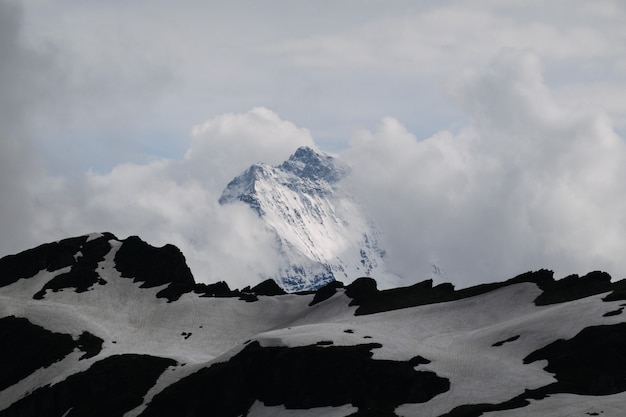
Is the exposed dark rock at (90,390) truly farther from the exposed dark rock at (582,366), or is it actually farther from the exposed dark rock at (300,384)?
the exposed dark rock at (582,366)

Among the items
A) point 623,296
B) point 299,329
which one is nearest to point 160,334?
point 299,329

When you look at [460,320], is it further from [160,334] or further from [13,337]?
[13,337]

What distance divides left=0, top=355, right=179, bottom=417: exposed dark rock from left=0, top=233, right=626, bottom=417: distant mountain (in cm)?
26

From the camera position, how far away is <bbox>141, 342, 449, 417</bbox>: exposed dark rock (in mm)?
132375

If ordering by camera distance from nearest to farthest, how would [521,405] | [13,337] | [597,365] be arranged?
[521,405] < [597,365] < [13,337]

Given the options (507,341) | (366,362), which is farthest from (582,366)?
(366,362)

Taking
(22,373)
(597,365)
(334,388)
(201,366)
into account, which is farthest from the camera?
(22,373)

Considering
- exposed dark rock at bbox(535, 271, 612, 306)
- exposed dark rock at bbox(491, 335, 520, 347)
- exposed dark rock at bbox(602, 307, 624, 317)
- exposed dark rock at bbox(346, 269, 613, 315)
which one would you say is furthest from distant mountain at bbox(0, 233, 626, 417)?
exposed dark rock at bbox(491, 335, 520, 347)

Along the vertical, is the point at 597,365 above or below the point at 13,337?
below

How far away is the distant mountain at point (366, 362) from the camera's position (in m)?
125

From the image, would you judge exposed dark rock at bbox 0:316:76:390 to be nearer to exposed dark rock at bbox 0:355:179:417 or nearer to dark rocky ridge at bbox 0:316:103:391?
dark rocky ridge at bbox 0:316:103:391

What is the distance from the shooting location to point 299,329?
165 metres

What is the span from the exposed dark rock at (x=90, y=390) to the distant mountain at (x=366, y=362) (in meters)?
0.26

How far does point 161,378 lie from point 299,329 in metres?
27.7
